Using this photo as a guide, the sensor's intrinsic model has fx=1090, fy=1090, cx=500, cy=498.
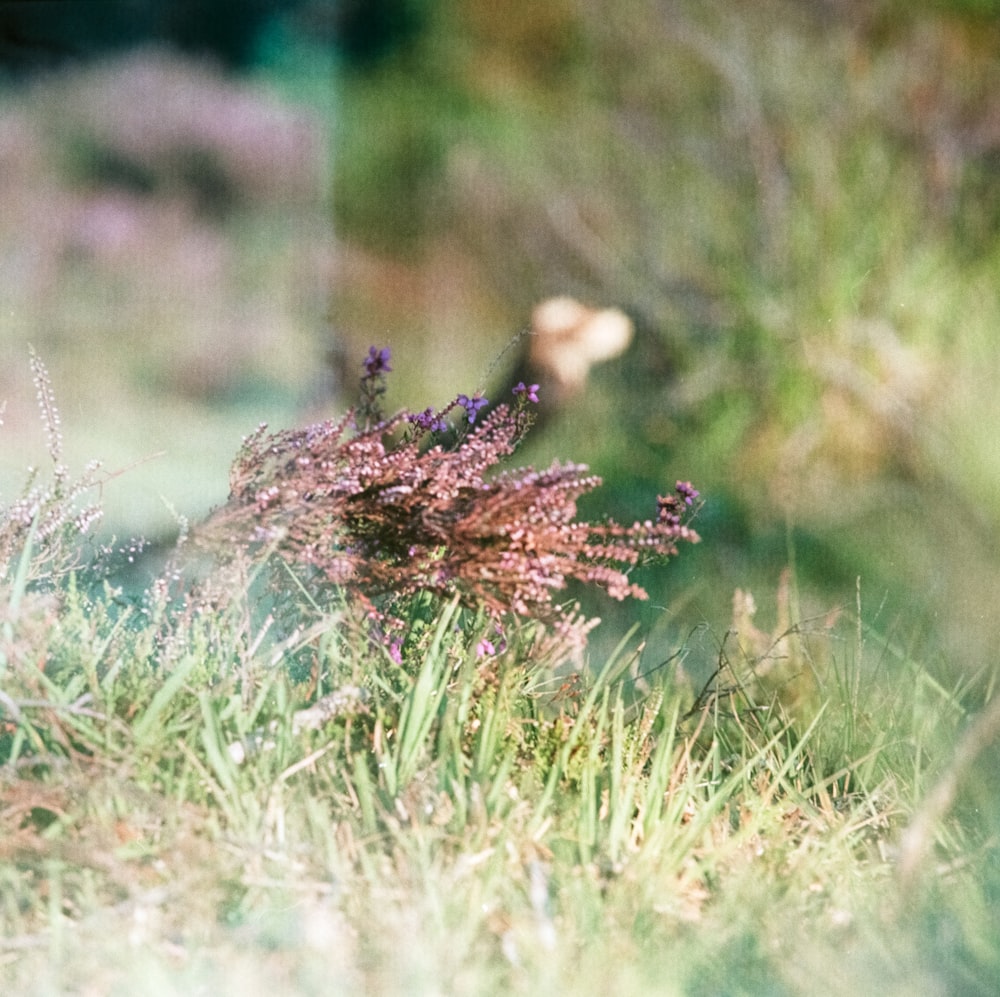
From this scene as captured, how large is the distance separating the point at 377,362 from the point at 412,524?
11.8 inches

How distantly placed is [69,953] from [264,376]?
94 centimetres

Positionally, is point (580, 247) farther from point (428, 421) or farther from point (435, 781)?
point (435, 781)

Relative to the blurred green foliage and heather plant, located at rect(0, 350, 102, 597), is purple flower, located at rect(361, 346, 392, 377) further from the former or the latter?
heather plant, located at rect(0, 350, 102, 597)

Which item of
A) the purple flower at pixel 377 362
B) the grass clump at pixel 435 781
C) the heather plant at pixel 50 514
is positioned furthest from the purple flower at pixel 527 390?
the heather plant at pixel 50 514

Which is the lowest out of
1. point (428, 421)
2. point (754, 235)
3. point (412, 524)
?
point (412, 524)

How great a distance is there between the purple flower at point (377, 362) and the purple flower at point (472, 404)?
13 cm

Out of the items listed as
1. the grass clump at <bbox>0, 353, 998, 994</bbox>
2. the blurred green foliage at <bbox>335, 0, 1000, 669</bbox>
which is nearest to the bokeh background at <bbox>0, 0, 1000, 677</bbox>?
the blurred green foliage at <bbox>335, 0, 1000, 669</bbox>

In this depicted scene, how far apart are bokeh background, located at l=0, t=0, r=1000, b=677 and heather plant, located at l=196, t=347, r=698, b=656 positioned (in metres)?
0.13

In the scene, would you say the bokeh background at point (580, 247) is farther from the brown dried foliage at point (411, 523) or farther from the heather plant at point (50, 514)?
the brown dried foliage at point (411, 523)

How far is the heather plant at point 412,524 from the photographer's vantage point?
162 cm

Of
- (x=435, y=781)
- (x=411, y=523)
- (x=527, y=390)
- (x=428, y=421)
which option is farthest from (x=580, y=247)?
(x=435, y=781)

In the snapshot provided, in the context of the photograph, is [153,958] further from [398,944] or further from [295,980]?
[398,944]

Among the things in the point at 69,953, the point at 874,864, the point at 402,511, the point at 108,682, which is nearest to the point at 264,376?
the point at 402,511

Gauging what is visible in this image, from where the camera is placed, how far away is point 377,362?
5.86 ft
